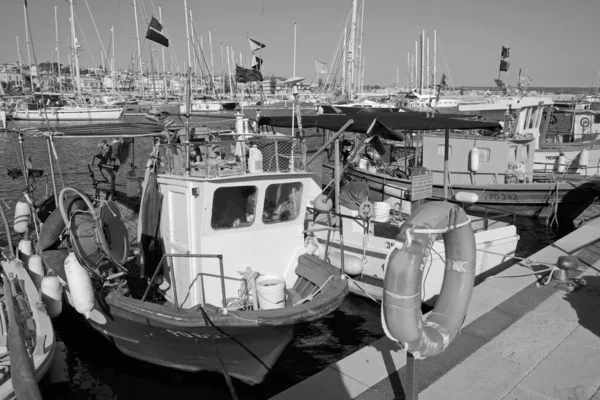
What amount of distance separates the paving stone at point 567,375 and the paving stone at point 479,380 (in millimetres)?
166

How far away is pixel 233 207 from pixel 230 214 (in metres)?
0.12

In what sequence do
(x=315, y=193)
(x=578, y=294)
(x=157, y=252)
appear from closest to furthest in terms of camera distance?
1. (x=578, y=294)
2. (x=157, y=252)
3. (x=315, y=193)

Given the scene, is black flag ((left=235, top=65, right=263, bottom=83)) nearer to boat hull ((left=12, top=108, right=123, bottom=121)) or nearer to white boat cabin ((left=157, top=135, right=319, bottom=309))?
white boat cabin ((left=157, top=135, right=319, bottom=309))

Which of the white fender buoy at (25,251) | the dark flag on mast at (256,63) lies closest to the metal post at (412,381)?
the dark flag on mast at (256,63)

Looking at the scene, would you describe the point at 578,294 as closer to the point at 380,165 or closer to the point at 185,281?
the point at 185,281

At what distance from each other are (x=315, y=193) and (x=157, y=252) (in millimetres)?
5571

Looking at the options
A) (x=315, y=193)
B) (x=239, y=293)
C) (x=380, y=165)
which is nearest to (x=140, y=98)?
(x=380, y=165)

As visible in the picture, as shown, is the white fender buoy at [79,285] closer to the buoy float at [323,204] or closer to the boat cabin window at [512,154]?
the buoy float at [323,204]

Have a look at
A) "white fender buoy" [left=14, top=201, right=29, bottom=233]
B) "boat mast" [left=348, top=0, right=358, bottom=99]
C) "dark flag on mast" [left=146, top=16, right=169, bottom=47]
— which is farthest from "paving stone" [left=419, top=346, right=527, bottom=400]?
"boat mast" [left=348, top=0, right=358, bottom=99]

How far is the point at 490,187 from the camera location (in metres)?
18.1

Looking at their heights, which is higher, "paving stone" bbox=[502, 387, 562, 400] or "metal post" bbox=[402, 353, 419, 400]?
"metal post" bbox=[402, 353, 419, 400]

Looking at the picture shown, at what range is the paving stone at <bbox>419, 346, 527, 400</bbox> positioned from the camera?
16.3 feet

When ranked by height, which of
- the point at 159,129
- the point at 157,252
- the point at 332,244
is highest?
the point at 159,129

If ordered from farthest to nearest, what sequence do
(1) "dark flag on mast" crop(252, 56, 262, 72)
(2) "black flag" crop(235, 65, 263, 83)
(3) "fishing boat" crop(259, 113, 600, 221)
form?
(3) "fishing boat" crop(259, 113, 600, 221)
(1) "dark flag on mast" crop(252, 56, 262, 72)
(2) "black flag" crop(235, 65, 263, 83)
